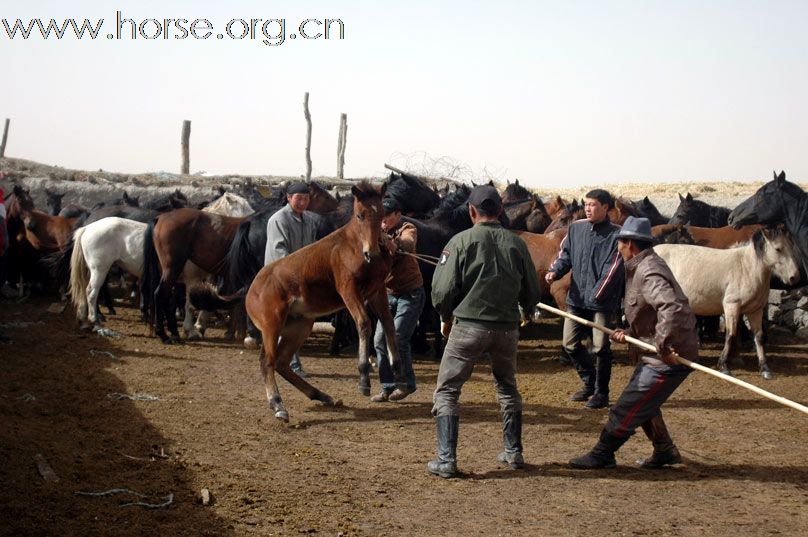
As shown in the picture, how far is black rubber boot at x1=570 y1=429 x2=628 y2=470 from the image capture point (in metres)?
6.17

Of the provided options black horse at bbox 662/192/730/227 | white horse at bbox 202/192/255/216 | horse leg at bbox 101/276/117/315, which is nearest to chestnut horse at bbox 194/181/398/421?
white horse at bbox 202/192/255/216

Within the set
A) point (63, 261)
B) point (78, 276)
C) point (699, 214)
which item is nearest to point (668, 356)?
point (78, 276)

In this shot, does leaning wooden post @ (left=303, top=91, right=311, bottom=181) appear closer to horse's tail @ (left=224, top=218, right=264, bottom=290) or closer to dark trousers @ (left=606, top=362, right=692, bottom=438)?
horse's tail @ (left=224, top=218, right=264, bottom=290)

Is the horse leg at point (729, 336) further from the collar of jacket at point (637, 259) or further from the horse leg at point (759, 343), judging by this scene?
the collar of jacket at point (637, 259)

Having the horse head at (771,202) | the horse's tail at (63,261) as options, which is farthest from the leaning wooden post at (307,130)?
the horse head at (771,202)

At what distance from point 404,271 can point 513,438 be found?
2628 millimetres

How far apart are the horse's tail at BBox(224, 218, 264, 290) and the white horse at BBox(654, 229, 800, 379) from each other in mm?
5553

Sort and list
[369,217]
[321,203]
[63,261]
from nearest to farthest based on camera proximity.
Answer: [369,217]
[321,203]
[63,261]

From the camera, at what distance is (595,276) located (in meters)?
8.31

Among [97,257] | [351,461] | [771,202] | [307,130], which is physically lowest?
[351,461]

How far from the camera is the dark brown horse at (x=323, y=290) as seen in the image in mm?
7809

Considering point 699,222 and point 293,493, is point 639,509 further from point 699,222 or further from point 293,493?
point 699,222

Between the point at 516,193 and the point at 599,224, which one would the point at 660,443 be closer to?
the point at 599,224

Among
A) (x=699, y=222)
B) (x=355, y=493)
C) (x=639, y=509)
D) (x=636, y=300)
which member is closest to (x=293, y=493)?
(x=355, y=493)
